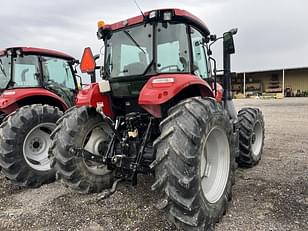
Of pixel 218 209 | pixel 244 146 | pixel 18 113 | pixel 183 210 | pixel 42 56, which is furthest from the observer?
pixel 42 56

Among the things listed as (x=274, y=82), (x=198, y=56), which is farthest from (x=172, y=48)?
(x=274, y=82)

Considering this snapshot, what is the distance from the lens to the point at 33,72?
573cm

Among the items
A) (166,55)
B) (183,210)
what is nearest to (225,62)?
(166,55)

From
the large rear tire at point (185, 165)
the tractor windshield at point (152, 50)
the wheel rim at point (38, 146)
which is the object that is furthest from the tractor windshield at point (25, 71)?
the large rear tire at point (185, 165)

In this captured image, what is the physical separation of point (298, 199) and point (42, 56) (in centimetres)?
492

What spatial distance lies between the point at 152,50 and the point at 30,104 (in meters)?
2.99

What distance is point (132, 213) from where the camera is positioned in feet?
11.3

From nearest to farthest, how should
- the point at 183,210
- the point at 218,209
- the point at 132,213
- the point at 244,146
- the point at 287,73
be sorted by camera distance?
the point at 183,210 → the point at 218,209 → the point at 132,213 → the point at 244,146 → the point at 287,73

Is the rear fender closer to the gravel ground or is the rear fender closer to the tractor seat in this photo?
the tractor seat

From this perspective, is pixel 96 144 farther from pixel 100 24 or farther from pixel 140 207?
pixel 100 24

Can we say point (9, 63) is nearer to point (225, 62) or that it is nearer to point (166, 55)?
point (166, 55)

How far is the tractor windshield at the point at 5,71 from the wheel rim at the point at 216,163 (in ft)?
12.8

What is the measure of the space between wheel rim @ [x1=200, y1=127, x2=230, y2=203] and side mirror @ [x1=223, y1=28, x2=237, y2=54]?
155 cm

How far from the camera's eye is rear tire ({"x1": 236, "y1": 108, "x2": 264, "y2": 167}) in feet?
16.9
